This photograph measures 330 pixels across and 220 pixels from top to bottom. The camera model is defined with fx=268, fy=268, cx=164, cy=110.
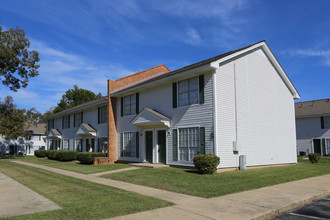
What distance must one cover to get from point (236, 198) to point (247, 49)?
414 inches

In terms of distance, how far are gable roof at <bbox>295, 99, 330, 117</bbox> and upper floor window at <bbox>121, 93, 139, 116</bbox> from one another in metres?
21.7

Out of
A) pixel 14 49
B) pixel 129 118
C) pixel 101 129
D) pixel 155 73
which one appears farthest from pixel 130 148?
pixel 14 49

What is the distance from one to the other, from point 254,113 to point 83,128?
52.8 feet

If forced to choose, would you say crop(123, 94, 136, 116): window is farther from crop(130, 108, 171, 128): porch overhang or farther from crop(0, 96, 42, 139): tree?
crop(0, 96, 42, 139): tree

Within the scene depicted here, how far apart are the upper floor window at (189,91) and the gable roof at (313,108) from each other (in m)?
21.3

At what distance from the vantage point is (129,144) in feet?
64.2

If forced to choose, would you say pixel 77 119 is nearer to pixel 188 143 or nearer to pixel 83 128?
pixel 83 128

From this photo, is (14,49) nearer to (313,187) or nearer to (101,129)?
(101,129)

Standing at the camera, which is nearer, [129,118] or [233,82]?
[233,82]

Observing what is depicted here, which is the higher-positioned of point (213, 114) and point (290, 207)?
point (213, 114)

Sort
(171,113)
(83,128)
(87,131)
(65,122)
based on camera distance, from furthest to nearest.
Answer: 1. (65,122)
2. (83,128)
3. (87,131)
4. (171,113)

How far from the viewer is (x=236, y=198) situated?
7.95 meters

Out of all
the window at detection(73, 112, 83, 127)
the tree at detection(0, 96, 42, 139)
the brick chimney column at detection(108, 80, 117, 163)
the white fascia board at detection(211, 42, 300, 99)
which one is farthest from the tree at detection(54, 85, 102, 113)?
the white fascia board at detection(211, 42, 300, 99)

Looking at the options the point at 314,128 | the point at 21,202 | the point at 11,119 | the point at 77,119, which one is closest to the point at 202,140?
the point at 21,202
